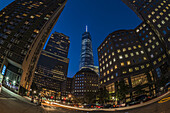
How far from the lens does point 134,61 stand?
67.1 metres

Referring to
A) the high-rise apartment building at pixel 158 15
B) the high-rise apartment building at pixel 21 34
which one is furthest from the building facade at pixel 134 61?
the high-rise apartment building at pixel 21 34

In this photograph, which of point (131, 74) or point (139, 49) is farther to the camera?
point (139, 49)

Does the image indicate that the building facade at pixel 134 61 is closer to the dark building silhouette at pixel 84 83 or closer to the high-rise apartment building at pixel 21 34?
the high-rise apartment building at pixel 21 34

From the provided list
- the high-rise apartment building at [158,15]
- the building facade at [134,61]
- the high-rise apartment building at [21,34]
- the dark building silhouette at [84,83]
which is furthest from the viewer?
the dark building silhouette at [84,83]

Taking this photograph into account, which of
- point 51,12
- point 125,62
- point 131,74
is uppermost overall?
point 51,12

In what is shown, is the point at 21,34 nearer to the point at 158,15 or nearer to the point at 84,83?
the point at 158,15

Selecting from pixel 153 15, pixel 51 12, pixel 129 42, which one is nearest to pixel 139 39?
pixel 129 42

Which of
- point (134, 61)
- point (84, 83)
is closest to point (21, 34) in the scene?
point (134, 61)

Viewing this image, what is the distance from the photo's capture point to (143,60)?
65.2m

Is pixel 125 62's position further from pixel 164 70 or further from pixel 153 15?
pixel 153 15

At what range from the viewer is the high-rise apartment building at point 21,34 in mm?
41031

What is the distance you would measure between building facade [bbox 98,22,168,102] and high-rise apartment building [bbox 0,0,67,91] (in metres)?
46.1

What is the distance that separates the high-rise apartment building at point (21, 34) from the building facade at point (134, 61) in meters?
46.1

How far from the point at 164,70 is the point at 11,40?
76.5 metres
